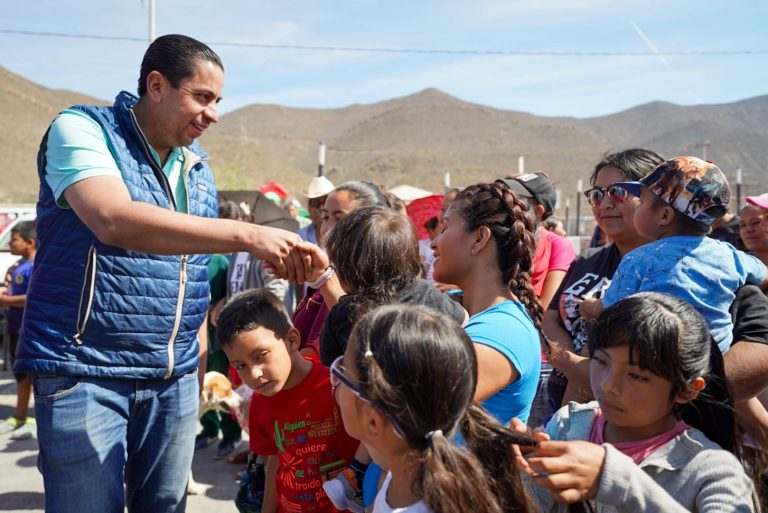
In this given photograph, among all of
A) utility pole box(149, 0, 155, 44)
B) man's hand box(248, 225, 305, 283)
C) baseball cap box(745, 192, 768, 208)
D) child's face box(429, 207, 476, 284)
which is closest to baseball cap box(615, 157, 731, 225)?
child's face box(429, 207, 476, 284)

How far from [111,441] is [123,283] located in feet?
1.78

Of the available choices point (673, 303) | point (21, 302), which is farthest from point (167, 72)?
point (21, 302)

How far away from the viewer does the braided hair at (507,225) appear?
2.54 m

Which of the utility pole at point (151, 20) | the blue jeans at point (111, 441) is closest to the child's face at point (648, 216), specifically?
the blue jeans at point (111, 441)

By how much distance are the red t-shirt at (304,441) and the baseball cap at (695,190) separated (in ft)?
4.67

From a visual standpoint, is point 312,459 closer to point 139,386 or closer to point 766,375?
point 139,386

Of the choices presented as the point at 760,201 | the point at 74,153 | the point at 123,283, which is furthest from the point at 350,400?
the point at 760,201

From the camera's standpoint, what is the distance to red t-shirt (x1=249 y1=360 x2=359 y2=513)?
2.70m

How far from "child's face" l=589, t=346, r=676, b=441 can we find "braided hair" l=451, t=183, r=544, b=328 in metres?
0.49

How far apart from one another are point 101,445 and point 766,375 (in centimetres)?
226

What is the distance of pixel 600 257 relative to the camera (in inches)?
134

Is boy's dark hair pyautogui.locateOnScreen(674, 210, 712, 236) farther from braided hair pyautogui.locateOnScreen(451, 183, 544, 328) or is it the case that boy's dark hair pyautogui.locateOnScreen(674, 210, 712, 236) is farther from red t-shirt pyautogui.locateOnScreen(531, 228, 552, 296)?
red t-shirt pyautogui.locateOnScreen(531, 228, 552, 296)

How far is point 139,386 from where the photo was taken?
2.64 metres

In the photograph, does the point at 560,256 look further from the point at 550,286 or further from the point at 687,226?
the point at 687,226
